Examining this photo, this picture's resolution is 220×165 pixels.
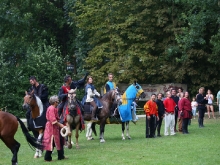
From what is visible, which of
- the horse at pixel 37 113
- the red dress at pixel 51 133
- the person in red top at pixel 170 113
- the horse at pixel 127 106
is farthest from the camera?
the person in red top at pixel 170 113

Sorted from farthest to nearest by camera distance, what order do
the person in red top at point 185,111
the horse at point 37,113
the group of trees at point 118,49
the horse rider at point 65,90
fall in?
the group of trees at point 118,49, the person in red top at point 185,111, the horse rider at point 65,90, the horse at point 37,113

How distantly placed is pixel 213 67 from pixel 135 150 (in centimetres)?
2453

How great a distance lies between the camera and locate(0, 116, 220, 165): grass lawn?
50.7ft

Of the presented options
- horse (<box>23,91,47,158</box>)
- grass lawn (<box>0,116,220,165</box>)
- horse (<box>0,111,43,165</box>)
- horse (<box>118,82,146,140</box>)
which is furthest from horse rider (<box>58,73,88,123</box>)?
horse (<box>0,111,43,165</box>)

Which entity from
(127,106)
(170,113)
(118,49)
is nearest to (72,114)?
(127,106)

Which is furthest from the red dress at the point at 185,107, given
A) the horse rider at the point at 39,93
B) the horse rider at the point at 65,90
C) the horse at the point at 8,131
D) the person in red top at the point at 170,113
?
the horse at the point at 8,131

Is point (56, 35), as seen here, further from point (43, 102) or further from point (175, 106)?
point (43, 102)

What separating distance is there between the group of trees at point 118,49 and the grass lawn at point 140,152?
59.6 feet

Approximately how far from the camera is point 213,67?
4166cm

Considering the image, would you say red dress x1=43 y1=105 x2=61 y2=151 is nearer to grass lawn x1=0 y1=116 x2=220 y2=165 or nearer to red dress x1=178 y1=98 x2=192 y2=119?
grass lawn x1=0 y1=116 x2=220 y2=165

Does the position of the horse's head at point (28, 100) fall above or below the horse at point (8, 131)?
above

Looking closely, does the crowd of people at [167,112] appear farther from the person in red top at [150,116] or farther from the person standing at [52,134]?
the person standing at [52,134]

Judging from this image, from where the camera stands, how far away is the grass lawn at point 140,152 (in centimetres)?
1545

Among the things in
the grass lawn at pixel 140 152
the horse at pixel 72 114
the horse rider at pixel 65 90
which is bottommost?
the grass lawn at pixel 140 152
